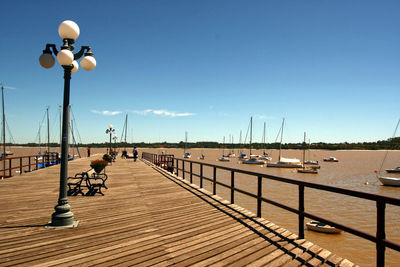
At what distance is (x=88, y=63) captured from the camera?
5.64 meters

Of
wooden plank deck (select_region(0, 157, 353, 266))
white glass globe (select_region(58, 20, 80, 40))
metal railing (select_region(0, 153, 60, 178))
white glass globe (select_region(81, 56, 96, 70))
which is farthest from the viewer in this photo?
metal railing (select_region(0, 153, 60, 178))

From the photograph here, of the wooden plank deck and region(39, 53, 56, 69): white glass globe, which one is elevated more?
region(39, 53, 56, 69): white glass globe

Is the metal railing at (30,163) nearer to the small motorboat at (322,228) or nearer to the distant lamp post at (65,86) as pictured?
the distant lamp post at (65,86)

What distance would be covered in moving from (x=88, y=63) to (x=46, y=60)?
87cm

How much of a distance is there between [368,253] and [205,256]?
9.22m

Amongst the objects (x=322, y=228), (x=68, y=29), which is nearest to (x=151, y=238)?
(x=68, y=29)

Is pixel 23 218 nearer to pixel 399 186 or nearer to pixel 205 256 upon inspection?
pixel 205 256

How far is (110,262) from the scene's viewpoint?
3.55 metres

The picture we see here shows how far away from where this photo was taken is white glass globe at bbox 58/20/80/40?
5.18 meters

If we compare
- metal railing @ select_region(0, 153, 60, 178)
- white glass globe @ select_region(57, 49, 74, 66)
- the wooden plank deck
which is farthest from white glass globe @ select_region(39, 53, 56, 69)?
metal railing @ select_region(0, 153, 60, 178)

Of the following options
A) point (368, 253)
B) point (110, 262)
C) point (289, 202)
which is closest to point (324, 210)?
point (289, 202)

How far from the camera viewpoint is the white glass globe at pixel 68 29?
518 cm

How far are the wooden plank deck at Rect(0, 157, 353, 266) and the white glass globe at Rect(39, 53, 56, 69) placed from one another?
355 centimetres

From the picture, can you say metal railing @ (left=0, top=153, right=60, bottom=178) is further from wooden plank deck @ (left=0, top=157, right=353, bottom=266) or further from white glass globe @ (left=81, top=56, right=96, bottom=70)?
white glass globe @ (left=81, top=56, right=96, bottom=70)
